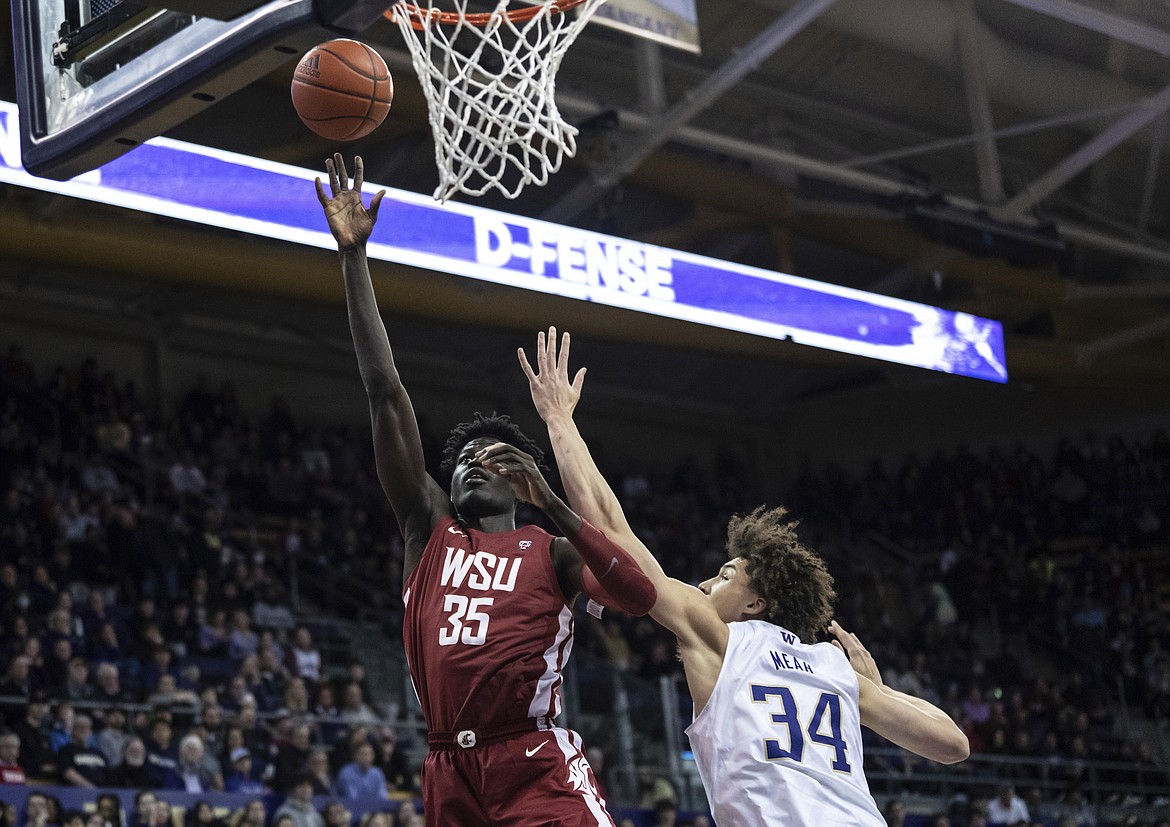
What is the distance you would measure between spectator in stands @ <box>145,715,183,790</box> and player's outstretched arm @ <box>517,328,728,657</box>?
6.08m

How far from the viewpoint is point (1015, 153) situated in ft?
56.3

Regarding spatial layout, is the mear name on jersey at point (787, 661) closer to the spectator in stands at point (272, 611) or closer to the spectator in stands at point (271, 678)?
the spectator in stands at point (271, 678)

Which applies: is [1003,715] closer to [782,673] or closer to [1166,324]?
[1166,324]

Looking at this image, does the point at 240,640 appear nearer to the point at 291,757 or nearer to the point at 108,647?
the point at 108,647

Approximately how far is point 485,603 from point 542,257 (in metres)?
6.34

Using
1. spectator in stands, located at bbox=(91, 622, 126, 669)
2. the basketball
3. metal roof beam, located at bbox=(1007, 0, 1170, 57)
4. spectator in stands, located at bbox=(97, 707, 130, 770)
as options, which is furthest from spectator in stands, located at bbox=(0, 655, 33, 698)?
metal roof beam, located at bbox=(1007, 0, 1170, 57)

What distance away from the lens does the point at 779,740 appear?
155 inches

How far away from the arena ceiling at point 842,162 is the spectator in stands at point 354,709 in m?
3.23

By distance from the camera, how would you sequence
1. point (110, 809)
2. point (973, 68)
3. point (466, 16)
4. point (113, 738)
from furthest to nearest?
point (973, 68), point (113, 738), point (110, 809), point (466, 16)

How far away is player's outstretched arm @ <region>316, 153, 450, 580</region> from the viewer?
439 cm

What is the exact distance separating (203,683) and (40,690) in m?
1.45

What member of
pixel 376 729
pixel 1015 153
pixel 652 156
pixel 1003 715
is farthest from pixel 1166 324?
pixel 376 729

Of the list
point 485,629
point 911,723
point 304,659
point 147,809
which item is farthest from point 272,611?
point 911,723

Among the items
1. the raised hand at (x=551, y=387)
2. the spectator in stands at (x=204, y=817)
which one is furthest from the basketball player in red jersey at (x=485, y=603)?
the spectator in stands at (x=204, y=817)
